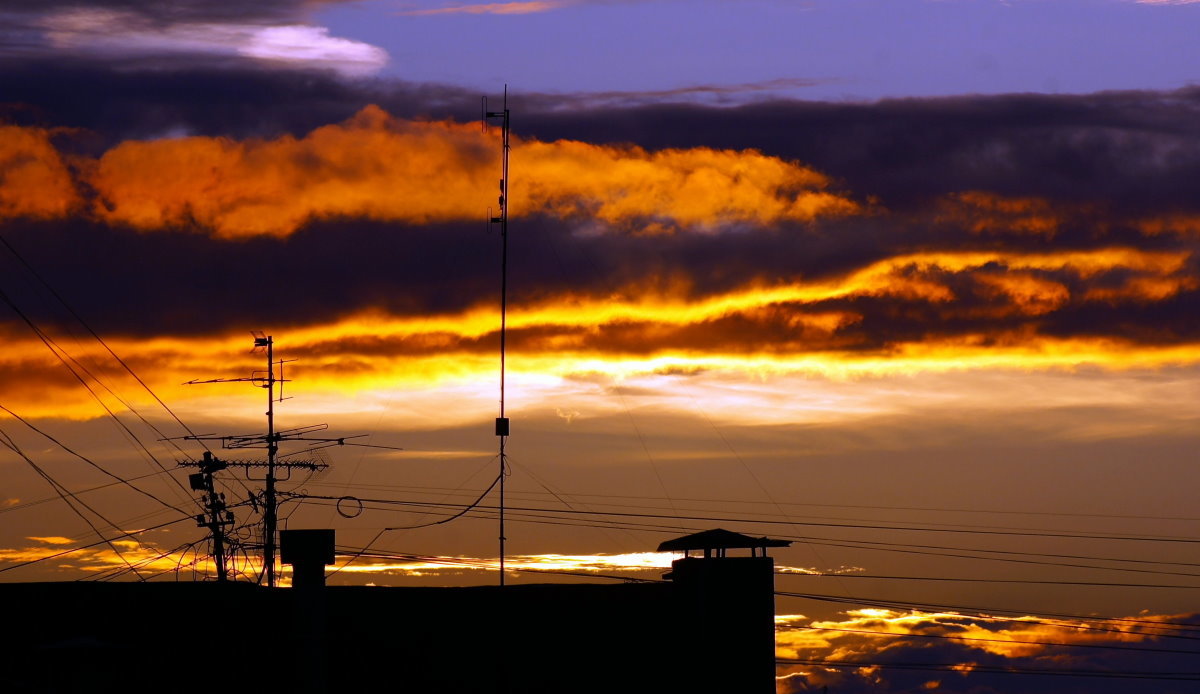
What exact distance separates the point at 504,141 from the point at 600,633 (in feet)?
60.5

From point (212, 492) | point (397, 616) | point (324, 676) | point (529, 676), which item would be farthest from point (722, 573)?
point (212, 492)

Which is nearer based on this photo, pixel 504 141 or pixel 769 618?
pixel 769 618

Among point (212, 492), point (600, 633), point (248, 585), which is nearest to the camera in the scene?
point (248, 585)

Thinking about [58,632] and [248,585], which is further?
[248,585]

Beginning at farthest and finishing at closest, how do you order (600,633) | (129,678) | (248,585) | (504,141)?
(504,141)
(600,633)
(248,585)
(129,678)

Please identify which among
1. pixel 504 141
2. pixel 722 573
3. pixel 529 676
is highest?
pixel 504 141

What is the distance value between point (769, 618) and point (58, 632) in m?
19.2

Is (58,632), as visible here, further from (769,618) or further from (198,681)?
(769,618)

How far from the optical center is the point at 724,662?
149ft

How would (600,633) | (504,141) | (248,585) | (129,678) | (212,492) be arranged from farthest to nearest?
1. (212,492)
2. (504,141)
3. (600,633)
4. (248,585)
5. (129,678)

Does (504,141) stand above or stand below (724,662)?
above

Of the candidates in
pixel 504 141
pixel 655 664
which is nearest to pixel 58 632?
pixel 655 664

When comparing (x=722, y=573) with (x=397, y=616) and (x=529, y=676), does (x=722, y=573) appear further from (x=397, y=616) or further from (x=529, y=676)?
(x=397, y=616)

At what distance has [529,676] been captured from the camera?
44.8 metres
